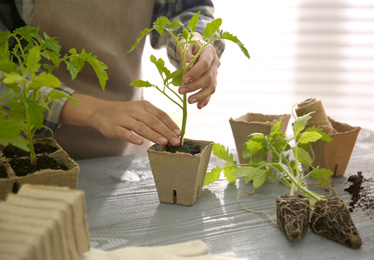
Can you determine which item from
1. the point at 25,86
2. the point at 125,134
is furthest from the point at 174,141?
the point at 25,86

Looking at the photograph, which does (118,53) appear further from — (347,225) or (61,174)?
(347,225)

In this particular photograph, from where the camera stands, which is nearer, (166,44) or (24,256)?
(24,256)

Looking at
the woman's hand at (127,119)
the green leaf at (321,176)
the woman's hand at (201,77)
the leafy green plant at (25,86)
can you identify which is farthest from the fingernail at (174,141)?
the green leaf at (321,176)

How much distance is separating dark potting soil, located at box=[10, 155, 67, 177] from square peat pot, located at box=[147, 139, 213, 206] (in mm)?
222

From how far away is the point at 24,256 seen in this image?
25.1 inches

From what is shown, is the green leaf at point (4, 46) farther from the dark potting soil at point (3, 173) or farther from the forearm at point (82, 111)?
the forearm at point (82, 111)

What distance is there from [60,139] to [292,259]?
0.93 metres

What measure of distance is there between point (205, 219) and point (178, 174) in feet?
0.41

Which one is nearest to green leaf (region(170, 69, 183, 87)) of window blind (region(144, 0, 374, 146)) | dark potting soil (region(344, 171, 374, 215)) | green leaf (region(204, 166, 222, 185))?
green leaf (region(204, 166, 222, 185))

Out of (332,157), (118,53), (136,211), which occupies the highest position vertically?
(118,53)

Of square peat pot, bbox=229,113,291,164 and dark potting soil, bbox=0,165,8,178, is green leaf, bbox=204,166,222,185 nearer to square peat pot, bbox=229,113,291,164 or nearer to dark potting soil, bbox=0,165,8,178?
square peat pot, bbox=229,113,291,164

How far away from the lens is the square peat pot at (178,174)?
104cm

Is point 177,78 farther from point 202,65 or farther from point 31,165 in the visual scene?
point 31,165

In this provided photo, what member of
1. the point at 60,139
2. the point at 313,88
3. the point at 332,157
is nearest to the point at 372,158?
the point at 332,157
